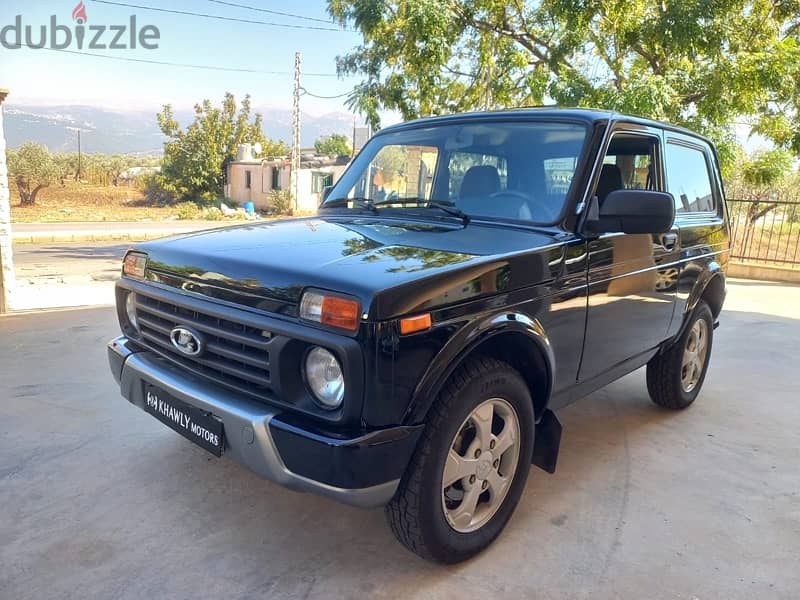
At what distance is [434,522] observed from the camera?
2369 millimetres

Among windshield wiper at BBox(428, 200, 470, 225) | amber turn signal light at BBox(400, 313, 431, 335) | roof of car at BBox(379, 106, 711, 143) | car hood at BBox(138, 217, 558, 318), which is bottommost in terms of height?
amber turn signal light at BBox(400, 313, 431, 335)

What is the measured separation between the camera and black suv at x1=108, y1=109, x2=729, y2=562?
2109 mm

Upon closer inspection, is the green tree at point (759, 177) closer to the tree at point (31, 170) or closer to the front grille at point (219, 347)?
the front grille at point (219, 347)

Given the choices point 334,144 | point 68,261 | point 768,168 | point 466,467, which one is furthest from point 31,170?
point 334,144

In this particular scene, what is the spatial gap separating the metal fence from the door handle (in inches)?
357

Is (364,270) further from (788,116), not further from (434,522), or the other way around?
(788,116)

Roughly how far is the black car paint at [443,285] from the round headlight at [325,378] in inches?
2.6

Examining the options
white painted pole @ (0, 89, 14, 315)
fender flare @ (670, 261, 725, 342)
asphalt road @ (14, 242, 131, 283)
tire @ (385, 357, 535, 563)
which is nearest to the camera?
tire @ (385, 357, 535, 563)

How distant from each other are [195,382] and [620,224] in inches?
81.3

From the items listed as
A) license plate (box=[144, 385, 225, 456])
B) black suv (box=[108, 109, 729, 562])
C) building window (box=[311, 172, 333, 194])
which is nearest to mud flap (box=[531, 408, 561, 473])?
black suv (box=[108, 109, 729, 562])

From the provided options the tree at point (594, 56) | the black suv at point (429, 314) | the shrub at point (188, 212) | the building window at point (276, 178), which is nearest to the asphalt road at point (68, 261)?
the tree at point (594, 56)

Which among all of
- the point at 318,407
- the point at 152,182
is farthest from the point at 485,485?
the point at 152,182

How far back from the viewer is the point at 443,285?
221 centimetres

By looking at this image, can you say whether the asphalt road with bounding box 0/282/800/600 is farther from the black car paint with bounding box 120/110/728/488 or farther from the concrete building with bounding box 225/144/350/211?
the concrete building with bounding box 225/144/350/211
